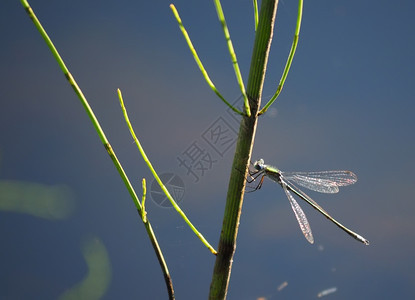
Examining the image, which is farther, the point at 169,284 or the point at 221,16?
the point at 169,284

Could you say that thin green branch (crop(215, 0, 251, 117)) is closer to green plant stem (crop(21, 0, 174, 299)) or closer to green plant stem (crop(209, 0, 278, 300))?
green plant stem (crop(209, 0, 278, 300))

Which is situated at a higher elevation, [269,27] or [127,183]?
[269,27]

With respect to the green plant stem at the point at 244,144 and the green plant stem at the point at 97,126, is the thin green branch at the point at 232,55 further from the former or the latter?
the green plant stem at the point at 97,126

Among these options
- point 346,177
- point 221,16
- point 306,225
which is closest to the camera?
point 221,16

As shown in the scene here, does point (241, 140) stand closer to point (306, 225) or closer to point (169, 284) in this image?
point (169, 284)

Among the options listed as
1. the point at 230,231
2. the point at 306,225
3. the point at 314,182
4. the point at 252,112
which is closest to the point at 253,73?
the point at 252,112

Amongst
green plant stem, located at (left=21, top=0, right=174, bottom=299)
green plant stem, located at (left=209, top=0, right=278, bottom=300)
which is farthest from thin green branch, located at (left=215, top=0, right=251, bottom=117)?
green plant stem, located at (left=21, top=0, right=174, bottom=299)

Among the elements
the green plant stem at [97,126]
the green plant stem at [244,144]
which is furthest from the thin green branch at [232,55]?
the green plant stem at [97,126]

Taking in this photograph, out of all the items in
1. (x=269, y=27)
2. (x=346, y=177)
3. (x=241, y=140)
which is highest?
(x=269, y=27)
